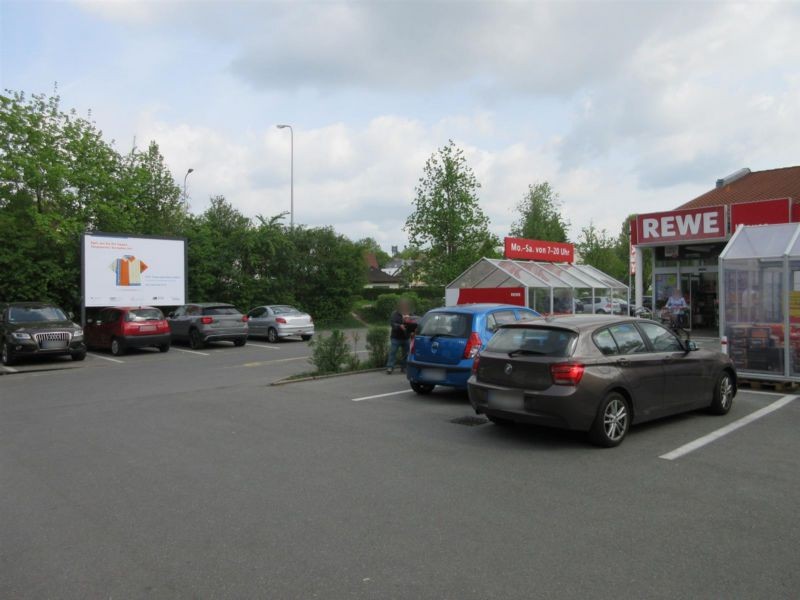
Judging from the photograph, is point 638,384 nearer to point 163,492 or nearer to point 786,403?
point 786,403

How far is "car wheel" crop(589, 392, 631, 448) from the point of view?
23.2 feet

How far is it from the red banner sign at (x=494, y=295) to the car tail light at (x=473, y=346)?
1178 cm

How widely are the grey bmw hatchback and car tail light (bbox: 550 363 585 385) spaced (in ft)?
0.03

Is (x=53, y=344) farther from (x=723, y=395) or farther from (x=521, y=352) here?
(x=723, y=395)

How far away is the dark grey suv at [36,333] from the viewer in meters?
17.1

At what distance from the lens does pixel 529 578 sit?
393 cm

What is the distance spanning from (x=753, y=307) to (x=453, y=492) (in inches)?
322

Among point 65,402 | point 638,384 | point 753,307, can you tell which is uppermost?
point 753,307

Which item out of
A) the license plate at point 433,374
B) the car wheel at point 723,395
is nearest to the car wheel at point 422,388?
the license plate at point 433,374

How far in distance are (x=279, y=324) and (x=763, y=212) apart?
54.3 feet

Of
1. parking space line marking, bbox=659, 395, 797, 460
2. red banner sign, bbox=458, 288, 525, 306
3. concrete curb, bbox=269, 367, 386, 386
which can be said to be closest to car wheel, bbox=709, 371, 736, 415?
parking space line marking, bbox=659, 395, 797, 460

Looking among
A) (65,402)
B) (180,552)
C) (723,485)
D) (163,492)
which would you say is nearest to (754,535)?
(723,485)

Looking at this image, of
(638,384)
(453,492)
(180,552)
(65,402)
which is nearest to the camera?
(180,552)

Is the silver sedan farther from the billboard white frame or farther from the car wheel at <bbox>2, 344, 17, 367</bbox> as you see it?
the car wheel at <bbox>2, 344, 17, 367</bbox>
